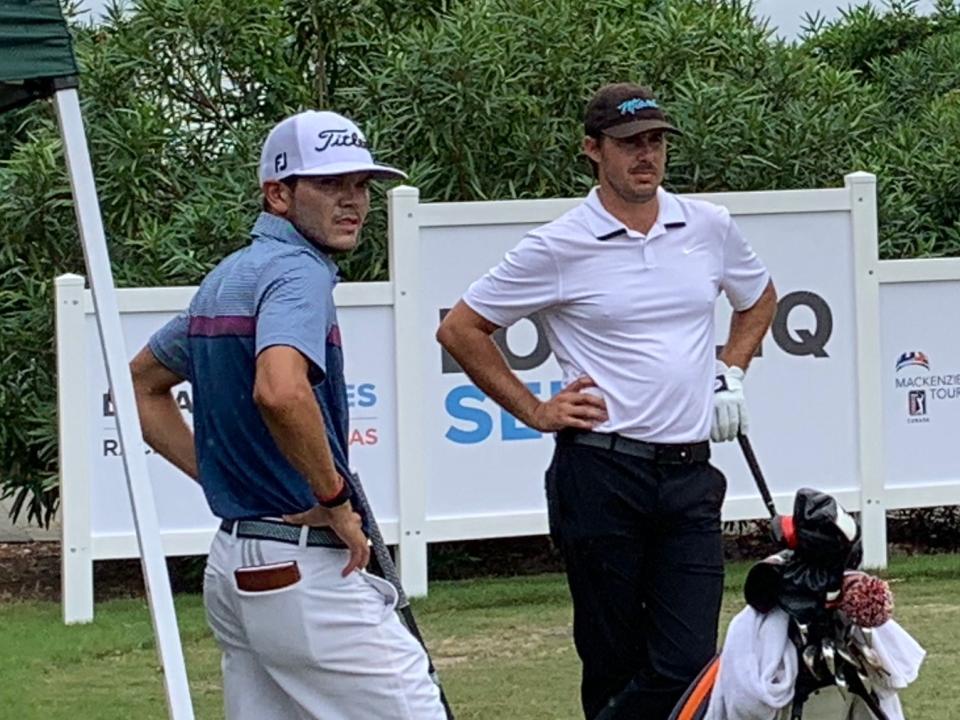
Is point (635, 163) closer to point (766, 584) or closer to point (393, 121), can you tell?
point (766, 584)

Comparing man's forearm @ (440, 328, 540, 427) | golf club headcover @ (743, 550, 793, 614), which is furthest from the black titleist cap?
golf club headcover @ (743, 550, 793, 614)

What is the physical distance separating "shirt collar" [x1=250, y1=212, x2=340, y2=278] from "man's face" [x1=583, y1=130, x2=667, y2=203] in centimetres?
126

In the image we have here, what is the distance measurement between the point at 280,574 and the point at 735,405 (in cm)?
164

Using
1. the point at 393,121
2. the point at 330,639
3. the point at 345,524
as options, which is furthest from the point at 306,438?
the point at 393,121

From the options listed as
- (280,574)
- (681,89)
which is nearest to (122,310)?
(681,89)

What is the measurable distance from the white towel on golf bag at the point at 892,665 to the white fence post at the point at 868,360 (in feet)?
16.8

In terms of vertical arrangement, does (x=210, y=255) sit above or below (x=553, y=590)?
above

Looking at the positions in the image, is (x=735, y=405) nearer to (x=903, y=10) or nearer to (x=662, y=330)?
(x=662, y=330)

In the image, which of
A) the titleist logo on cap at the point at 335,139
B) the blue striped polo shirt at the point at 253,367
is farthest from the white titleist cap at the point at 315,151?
the blue striped polo shirt at the point at 253,367

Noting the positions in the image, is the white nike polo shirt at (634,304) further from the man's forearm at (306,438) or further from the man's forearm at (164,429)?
the man's forearm at (306,438)

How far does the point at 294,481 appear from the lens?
4031 millimetres

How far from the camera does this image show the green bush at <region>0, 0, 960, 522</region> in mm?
9844

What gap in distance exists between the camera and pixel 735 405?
5.16 meters

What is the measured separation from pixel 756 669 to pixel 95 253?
1739mm
